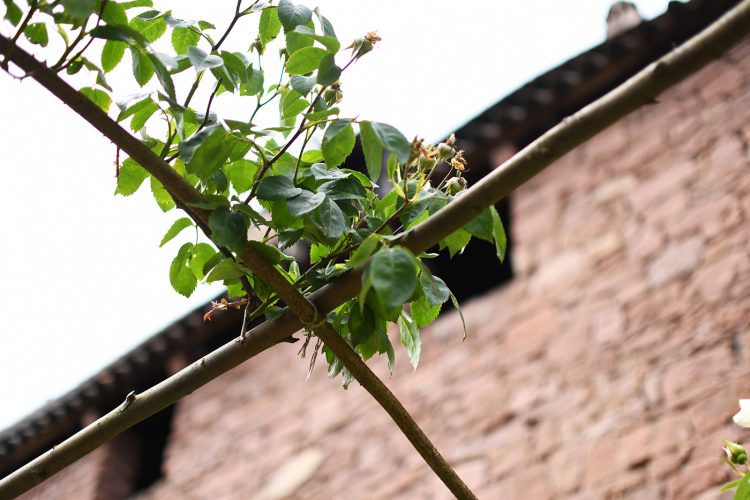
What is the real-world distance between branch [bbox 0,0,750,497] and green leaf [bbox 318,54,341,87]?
0.23m

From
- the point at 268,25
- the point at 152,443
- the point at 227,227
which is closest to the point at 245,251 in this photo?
the point at 227,227

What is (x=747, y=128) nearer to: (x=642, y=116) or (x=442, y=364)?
(x=642, y=116)

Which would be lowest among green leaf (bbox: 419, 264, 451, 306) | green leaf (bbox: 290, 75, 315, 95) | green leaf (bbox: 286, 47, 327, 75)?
green leaf (bbox: 419, 264, 451, 306)

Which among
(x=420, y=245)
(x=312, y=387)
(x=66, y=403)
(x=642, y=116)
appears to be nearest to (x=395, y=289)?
(x=420, y=245)

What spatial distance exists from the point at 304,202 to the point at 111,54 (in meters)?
0.33

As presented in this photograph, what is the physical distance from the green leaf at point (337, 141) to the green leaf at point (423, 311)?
0.23 m

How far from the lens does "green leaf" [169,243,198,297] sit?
Result: 1.33m

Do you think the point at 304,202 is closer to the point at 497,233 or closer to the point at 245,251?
the point at 245,251

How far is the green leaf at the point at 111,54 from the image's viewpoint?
47.4 inches

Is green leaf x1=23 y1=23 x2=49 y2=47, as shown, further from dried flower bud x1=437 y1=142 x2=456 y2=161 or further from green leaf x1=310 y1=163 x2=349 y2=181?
dried flower bud x1=437 y1=142 x2=456 y2=161

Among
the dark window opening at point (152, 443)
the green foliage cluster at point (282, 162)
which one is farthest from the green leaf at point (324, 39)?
the dark window opening at point (152, 443)

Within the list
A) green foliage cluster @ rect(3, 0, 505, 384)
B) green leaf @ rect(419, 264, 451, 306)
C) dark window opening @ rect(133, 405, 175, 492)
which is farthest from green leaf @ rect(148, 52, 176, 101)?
dark window opening @ rect(133, 405, 175, 492)

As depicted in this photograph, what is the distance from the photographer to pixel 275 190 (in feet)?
3.90

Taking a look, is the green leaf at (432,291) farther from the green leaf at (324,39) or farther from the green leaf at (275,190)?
the green leaf at (324,39)
